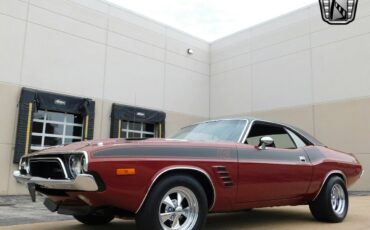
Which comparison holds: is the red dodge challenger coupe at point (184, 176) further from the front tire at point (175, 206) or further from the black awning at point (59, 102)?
the black awning at point (59, 102)

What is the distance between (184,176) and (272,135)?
211 centimetres

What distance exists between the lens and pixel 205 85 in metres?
19.6

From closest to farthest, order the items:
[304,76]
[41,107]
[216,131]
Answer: [216,131], [41,107], [304,76]

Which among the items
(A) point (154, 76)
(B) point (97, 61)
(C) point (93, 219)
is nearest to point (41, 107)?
(B) point (97, 61)

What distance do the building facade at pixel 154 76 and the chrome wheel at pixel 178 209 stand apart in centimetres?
948

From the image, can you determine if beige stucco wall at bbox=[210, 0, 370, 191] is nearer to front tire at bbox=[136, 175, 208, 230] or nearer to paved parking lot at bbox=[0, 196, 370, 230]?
paved parking lot at bbox=[0, 196, 370, 230]

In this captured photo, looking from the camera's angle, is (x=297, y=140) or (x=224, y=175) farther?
(x=297, y=140)

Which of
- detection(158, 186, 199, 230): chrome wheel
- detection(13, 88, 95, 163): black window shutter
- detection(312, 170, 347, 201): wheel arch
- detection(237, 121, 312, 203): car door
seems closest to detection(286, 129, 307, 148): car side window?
detection(237, 121, 312, 203): car door

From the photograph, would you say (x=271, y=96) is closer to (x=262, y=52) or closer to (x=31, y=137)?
(x=262, y=52)

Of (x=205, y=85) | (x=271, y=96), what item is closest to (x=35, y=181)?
(x=271, y=96)

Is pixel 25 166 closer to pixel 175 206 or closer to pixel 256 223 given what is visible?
pixel 175 206

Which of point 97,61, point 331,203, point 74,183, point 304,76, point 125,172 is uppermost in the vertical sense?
point 97,61

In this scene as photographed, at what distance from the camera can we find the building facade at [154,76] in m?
12.9

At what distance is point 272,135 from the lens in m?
5.80
